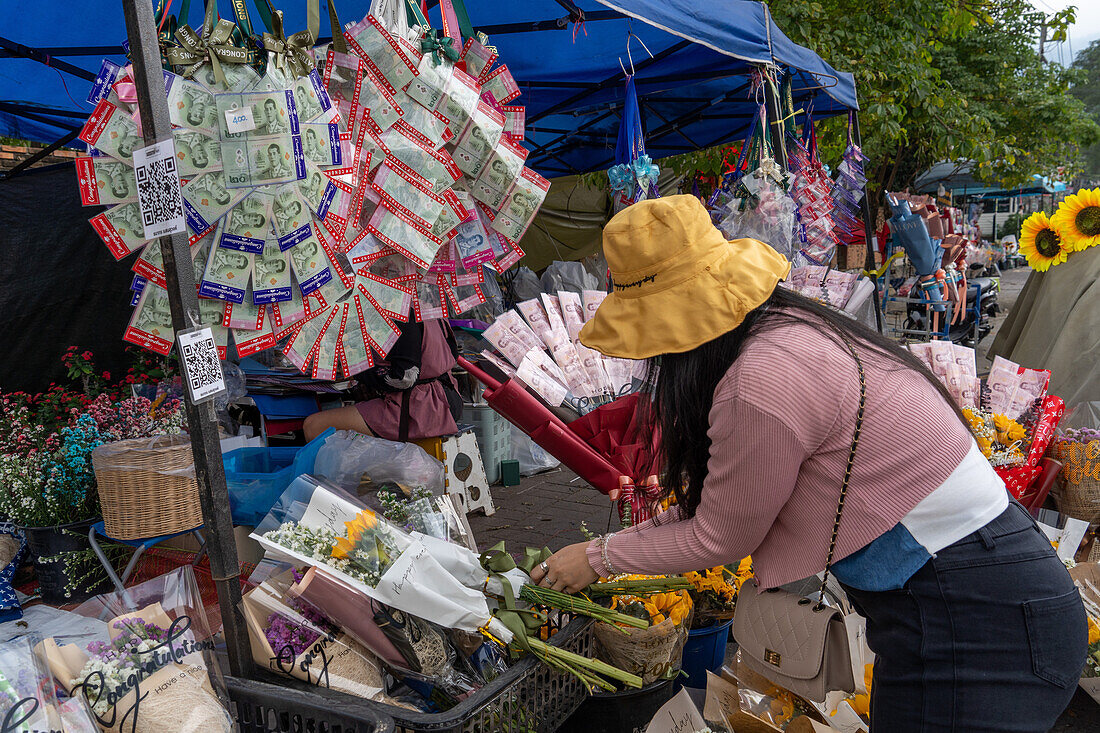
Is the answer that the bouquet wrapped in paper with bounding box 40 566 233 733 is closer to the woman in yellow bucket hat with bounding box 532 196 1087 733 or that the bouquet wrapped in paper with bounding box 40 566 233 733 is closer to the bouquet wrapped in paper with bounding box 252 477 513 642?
the bouquet wrapped in paper with bounding box 252 477 513 642

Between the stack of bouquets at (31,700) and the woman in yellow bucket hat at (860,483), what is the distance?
3.92 ft

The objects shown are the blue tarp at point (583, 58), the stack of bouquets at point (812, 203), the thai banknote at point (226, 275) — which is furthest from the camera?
the stack of bouquets at point (812, 203)

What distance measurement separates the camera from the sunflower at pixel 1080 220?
15.9 ft

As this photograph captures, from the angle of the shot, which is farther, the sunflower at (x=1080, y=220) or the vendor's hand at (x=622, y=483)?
the sunflower at (x=1080, y=220)

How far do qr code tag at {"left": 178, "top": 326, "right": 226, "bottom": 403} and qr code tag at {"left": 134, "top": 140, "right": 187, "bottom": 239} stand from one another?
0.75ft

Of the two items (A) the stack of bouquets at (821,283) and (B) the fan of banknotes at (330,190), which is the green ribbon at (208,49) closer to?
(B) the fan of banknotes at (330,190)

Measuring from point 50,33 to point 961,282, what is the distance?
324 inches

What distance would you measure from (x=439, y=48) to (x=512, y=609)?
1757mm

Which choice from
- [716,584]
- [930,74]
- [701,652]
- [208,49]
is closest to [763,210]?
[716,584]

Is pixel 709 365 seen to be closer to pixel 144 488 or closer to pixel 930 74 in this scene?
pixel 144 488

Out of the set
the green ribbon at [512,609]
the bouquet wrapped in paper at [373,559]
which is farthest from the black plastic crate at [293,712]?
the green ribbon at [512,609]

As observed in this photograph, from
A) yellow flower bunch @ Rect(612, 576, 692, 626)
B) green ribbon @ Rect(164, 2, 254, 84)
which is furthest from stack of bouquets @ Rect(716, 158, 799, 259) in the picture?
green ribbon @ Rect(164, 2, 254, 84)

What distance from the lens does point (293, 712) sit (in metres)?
1.53

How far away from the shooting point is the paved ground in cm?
462
